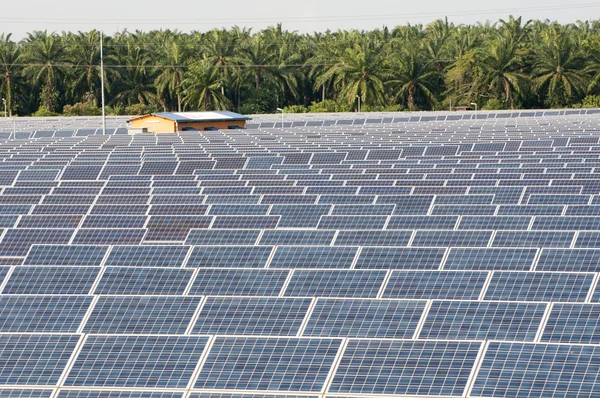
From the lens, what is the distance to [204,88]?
279 ft

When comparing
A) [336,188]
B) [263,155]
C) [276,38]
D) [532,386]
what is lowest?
[276,38]

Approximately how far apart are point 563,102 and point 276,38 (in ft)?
96.9

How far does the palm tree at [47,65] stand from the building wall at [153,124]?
25.6 m

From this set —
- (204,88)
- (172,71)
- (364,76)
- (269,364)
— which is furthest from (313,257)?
(172,71)

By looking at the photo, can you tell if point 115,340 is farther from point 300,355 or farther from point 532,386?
point 532,386

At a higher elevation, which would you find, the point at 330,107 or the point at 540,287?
the point at 540,287

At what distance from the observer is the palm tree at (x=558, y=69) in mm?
82625

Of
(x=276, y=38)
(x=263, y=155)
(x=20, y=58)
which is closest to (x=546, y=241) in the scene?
(x=263, y=155)

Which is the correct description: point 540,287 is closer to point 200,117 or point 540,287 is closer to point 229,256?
point 229,256

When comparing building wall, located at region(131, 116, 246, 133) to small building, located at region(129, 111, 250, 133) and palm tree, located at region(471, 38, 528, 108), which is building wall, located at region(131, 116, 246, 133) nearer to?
small building, located at region(129, 111, 250, 133)

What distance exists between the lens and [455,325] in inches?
537

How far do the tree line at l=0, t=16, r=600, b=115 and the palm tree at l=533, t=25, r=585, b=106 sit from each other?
3.5 inches

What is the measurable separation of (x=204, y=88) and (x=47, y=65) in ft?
44.6

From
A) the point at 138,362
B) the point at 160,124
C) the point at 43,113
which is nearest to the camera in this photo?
the point at 138,362
